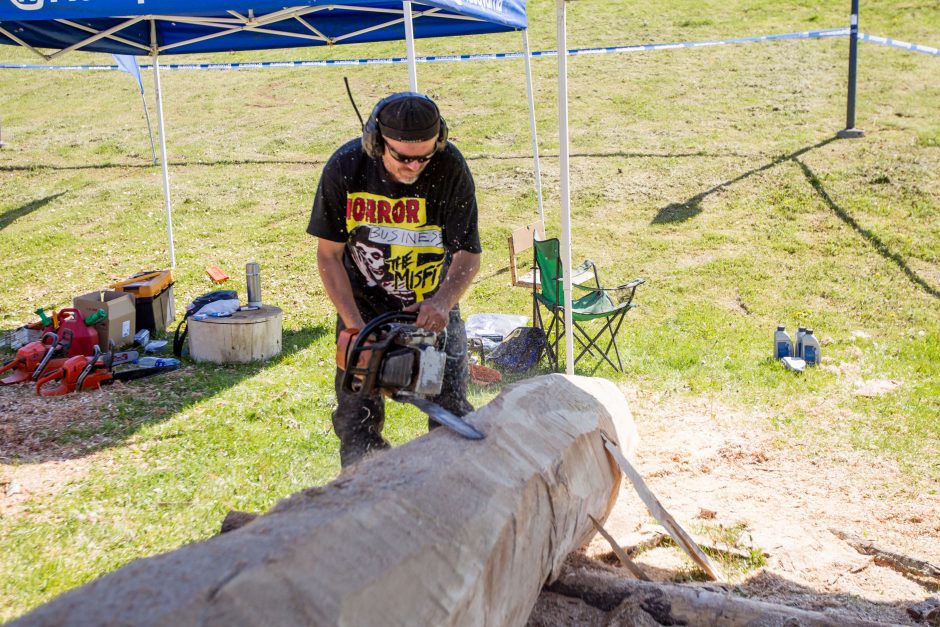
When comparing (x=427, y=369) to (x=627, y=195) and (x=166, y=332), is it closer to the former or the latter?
(x=166, y=332)

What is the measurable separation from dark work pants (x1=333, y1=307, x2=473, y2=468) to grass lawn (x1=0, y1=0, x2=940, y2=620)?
0.94m

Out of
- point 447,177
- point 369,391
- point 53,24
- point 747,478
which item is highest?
point 53,24

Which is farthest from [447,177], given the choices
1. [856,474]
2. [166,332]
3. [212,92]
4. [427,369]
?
[212,92]

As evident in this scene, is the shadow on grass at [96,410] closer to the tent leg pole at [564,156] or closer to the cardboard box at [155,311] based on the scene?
the cardboard box at [155,311]

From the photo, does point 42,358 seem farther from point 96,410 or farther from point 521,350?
point 521,350

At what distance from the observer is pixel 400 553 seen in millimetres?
1862

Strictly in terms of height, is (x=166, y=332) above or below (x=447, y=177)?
below

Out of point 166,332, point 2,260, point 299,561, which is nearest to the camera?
point 299,561

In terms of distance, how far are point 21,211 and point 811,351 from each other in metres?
10.4

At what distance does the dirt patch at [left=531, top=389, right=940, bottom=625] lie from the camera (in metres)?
3.07

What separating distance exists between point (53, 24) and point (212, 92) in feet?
31.0

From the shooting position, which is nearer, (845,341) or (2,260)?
(845,341)

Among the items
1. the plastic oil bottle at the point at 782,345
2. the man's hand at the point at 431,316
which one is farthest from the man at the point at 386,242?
the plastic oil bottle at the point at 782,345

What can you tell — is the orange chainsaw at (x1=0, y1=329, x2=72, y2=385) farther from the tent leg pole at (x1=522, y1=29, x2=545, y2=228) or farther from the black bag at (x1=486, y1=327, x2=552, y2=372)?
the tent leg pole at (x1=522, y1=29, x2=545, y2=228)
